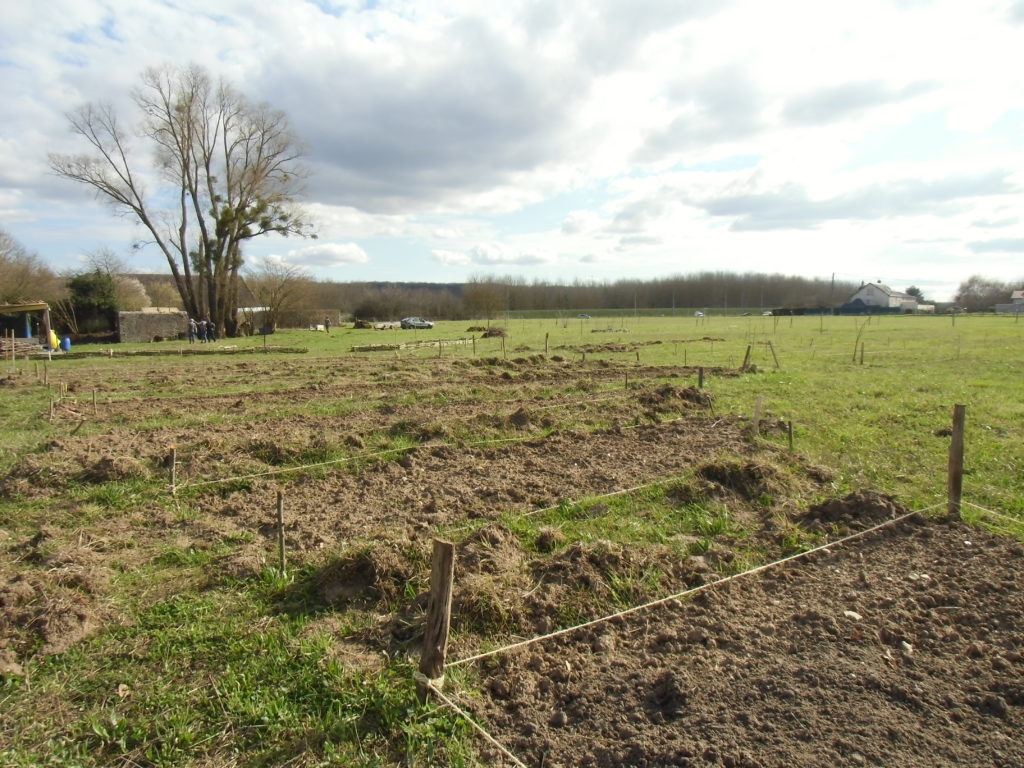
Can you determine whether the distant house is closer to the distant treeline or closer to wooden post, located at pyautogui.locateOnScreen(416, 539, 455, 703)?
the distant treeline

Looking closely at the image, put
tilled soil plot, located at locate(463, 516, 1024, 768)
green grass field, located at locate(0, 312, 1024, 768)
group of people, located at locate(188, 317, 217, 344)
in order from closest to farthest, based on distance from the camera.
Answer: tilled soil plot, located at locate(463, 516, 1024, 768), green grass field, located at locate(0, 312, 1024, 768), group of people, located at locate(188, 317, 217, 344)

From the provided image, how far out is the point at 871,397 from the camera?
43.4 ft

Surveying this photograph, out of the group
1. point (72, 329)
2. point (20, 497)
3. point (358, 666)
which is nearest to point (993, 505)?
point (358, 666)

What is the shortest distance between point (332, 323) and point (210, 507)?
6173 centimetres

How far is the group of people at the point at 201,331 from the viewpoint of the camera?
38.8 m

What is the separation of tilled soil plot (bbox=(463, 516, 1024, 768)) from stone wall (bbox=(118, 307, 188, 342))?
41965 millimetres

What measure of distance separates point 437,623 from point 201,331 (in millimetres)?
41586

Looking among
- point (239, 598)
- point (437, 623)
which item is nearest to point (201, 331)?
point (239, 598)

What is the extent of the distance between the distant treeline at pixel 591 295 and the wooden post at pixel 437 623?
7494 centimetres

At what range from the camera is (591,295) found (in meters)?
121

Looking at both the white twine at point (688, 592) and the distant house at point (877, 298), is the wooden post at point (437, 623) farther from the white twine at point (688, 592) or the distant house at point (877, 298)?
the distant house at point (877, 298)

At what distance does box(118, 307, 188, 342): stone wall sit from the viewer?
37.9 metres

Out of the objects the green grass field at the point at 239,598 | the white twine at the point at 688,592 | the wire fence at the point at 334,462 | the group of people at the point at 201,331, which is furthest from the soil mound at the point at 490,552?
the group of people at the point at 201,331

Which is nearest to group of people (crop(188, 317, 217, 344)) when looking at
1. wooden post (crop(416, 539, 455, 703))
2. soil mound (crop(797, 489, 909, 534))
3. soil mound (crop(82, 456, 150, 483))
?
soil mound (crop(82, 456, 150, 483))
